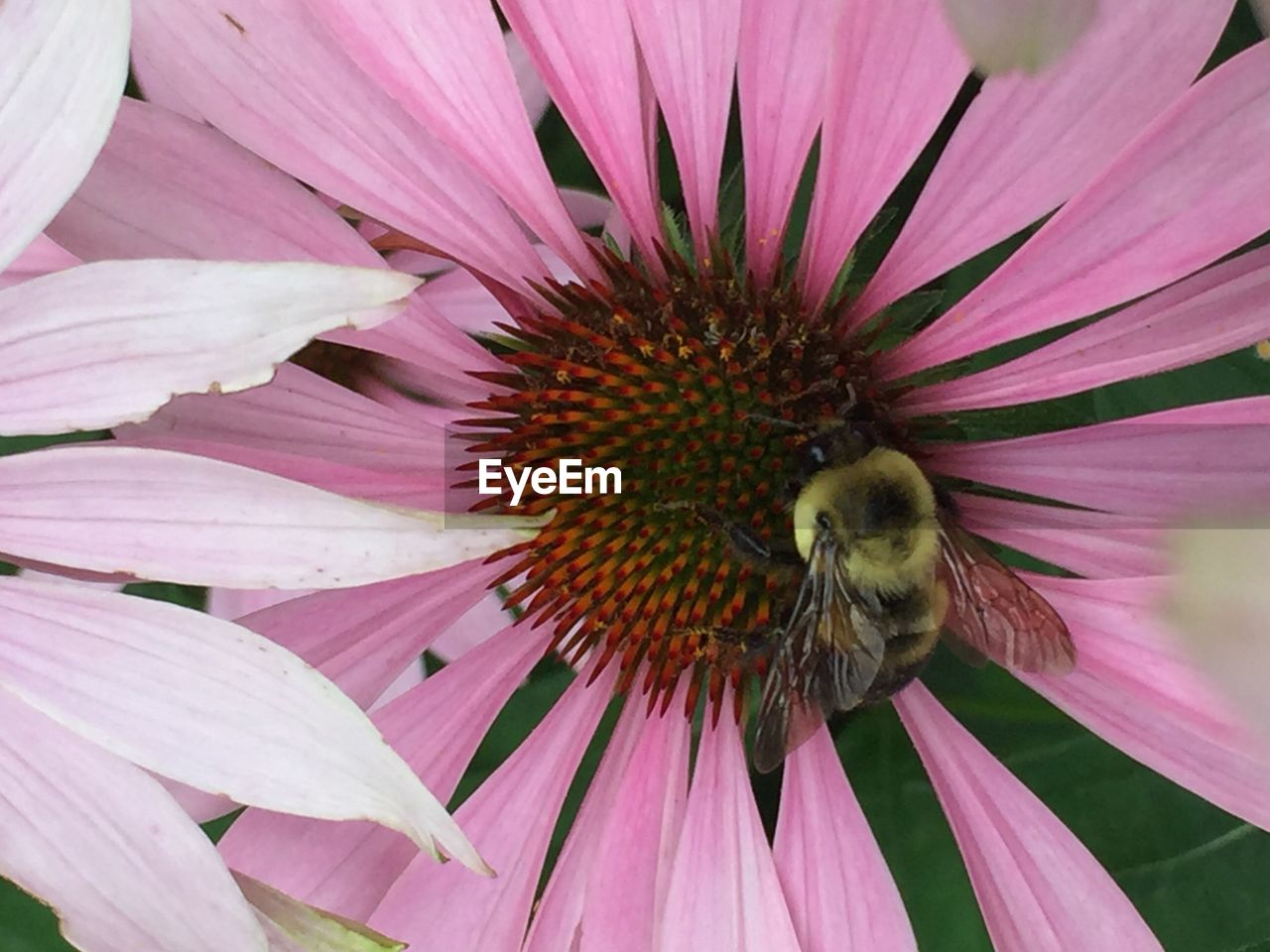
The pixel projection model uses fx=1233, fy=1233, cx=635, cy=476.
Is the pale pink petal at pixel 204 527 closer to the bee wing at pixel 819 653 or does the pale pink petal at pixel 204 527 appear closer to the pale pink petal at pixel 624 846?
the bee wing at pixel 819 653

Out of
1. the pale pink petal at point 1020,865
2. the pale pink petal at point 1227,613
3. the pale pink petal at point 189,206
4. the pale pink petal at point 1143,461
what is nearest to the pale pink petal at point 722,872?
the pale pink petal at point 1020,865

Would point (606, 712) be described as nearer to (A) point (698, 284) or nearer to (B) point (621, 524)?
(B) point (621, 524)

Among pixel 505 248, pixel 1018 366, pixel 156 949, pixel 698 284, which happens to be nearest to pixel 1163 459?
pixel 1018 366

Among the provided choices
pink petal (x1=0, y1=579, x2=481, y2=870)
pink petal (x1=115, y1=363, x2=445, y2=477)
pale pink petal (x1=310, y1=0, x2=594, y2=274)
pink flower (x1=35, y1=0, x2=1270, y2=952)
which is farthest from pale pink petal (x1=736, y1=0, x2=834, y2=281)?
pink petal (x1=0, y1=579, x2=481, y2=870)

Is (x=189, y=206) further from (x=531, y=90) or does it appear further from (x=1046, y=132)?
(x=1046, y=132)

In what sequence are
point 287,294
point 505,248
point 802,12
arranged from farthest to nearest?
point 505,248, point 802,12, point 287,294
